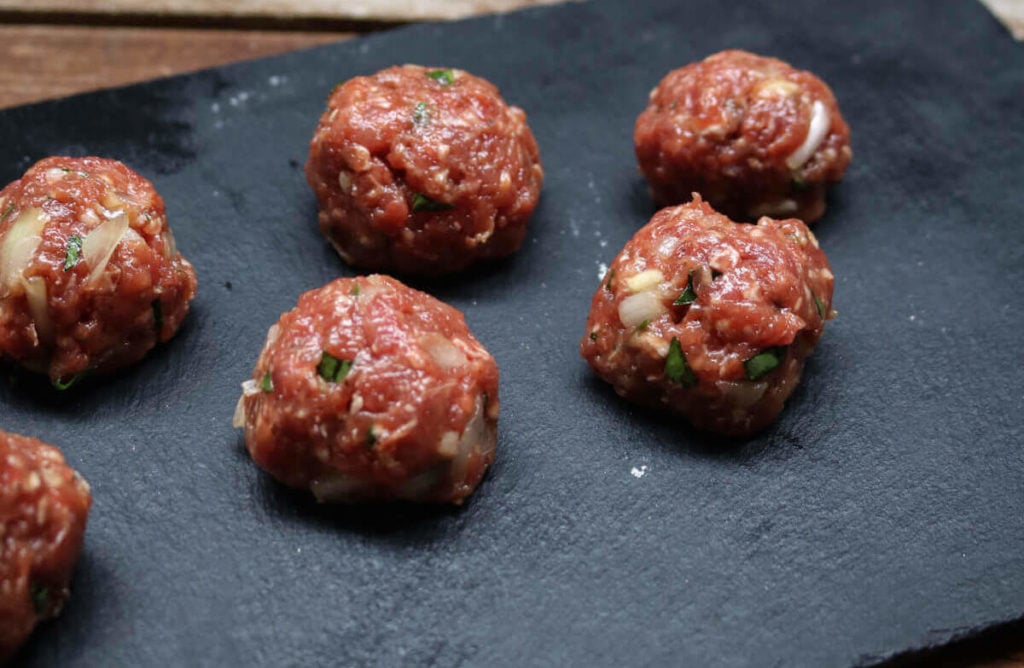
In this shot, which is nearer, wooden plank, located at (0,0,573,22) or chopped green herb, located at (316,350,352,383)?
chopped green herb, located at (316,350,352,383)

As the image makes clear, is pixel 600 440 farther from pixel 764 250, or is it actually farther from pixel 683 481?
pixel 764 250

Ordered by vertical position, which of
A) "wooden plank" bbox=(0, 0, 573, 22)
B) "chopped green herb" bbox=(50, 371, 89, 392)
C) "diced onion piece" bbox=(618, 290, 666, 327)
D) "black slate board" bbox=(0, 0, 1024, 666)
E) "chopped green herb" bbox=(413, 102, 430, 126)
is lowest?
"black slate board" bbox=(0, 0, 1024, 666)

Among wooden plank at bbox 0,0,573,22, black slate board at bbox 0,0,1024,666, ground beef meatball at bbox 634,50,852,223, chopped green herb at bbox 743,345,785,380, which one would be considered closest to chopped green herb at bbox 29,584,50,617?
black slate board at bbox 0,0,1024,666

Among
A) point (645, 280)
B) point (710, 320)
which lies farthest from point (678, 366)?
point (645, 280)

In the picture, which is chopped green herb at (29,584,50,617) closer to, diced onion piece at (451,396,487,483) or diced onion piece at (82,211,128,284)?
diced onion piece at (82,211,128,284)

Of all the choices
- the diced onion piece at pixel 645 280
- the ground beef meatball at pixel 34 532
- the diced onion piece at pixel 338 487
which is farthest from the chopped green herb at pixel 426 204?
the ground beef meatball at pixel 34 532

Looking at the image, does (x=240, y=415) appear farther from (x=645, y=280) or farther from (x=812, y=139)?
(x=812, y=139)

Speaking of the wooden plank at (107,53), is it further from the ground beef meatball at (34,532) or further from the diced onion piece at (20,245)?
the ground beef meatball at (34,532)
